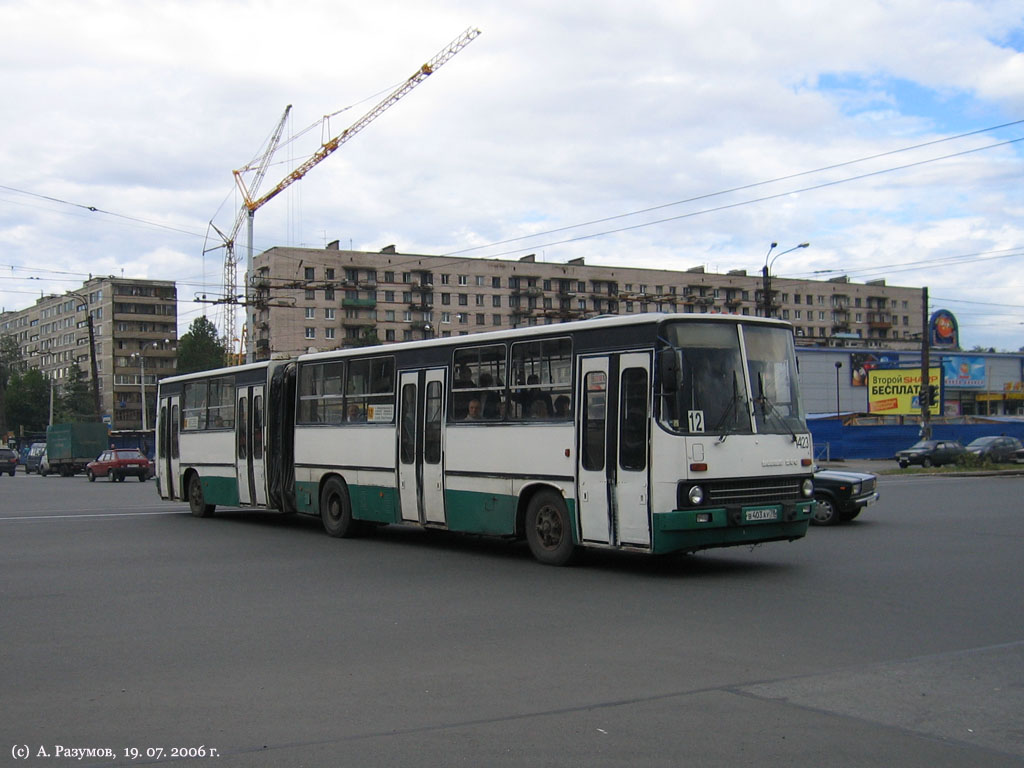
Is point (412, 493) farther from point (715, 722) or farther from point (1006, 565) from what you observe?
point (715, 722)

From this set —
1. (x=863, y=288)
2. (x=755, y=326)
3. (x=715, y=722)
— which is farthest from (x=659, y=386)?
(x=863, y=288)

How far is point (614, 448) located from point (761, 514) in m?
1.79

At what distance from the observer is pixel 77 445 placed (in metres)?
57.2

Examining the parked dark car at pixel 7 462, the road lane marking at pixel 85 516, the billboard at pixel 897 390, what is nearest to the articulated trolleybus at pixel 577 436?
the road lane marking at pixel 85 516

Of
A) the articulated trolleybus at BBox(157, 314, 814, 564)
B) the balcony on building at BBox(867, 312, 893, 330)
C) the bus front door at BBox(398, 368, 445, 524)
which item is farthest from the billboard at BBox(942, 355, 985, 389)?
the bus front door at BBox(398, 368, 445, 524)

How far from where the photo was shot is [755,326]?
12.0m

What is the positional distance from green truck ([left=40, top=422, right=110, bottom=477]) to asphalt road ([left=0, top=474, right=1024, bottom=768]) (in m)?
46.1

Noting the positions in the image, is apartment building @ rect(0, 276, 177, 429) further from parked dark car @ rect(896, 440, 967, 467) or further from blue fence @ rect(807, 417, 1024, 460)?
parked dark car @ rect(896, 440, 967, 467)

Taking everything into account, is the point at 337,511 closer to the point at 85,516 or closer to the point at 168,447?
the point at 168,447

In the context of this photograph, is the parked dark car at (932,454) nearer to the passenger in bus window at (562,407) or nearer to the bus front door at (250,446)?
the bus front door at (250,446)

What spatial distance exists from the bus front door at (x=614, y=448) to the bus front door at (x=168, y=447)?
13.0 m

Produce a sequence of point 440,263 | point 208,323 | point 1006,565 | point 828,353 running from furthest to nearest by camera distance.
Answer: point 208,323
point 440,263
point 828,353
point 1006,565

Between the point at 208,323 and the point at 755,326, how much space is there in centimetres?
10393

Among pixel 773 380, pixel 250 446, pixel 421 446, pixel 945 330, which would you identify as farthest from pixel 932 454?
pixel 945 330
